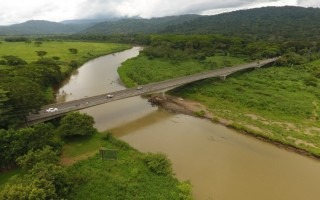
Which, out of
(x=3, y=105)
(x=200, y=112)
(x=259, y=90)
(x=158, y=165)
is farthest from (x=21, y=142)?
(x=259, y=90)

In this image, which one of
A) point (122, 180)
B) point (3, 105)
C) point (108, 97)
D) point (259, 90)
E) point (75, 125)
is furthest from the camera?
point (259, 90)

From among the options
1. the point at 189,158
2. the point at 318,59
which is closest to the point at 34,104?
the point at 189,158

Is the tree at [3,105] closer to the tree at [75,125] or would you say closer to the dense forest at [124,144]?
the dense forest at [124,144]

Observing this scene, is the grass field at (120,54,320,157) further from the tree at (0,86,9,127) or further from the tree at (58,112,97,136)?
the tree at (0,86,9,127)

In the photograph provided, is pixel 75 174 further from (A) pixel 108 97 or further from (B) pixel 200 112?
(B) pixel 200 112

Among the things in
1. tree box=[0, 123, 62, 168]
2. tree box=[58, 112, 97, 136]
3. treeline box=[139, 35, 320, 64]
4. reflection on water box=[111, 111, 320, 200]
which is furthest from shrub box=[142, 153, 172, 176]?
treeline box=[139, 35, 320, 64]

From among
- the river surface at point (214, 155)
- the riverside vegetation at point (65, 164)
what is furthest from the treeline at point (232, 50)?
the riverside vegetation at point (65, 164)
